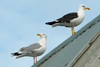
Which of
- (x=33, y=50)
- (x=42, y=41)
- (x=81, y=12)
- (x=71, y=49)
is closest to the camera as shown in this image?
(x=71, y=49)

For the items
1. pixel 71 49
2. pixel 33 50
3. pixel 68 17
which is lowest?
pixel 33 50

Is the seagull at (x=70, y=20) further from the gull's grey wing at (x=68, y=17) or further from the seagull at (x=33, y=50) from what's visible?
the seagull at (x=33, y=50)

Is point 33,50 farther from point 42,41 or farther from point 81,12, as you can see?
point 81,12

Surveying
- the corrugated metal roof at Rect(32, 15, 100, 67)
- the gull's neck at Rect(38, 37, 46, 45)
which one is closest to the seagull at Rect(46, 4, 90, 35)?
the gull's neck at Rect(38, 37, 46, 45)

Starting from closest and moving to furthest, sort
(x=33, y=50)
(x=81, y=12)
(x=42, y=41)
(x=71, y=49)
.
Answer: (x=71, y=49), (x=33, y=50), (x=42, y=41), (x=81, y=12)

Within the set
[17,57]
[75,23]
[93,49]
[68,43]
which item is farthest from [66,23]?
[93,49]

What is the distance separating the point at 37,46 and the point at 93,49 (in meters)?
7.82

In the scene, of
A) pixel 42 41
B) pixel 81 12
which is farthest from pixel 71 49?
pixel 81 12

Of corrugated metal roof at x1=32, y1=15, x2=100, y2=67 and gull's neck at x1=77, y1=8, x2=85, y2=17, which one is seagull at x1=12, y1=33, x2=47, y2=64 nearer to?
gull's neck at x1=77, y1=8, x2=85, y2=17

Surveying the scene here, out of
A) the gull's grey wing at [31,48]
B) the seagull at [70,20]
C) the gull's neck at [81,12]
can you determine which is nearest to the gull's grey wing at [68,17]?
the seagull at [70,20]

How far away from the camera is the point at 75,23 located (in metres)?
13.5

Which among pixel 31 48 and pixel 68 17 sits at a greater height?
pixel 68 17

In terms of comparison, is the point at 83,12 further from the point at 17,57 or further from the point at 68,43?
the point at 68,43

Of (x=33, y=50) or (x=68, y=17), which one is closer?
(x=33, y=50)
